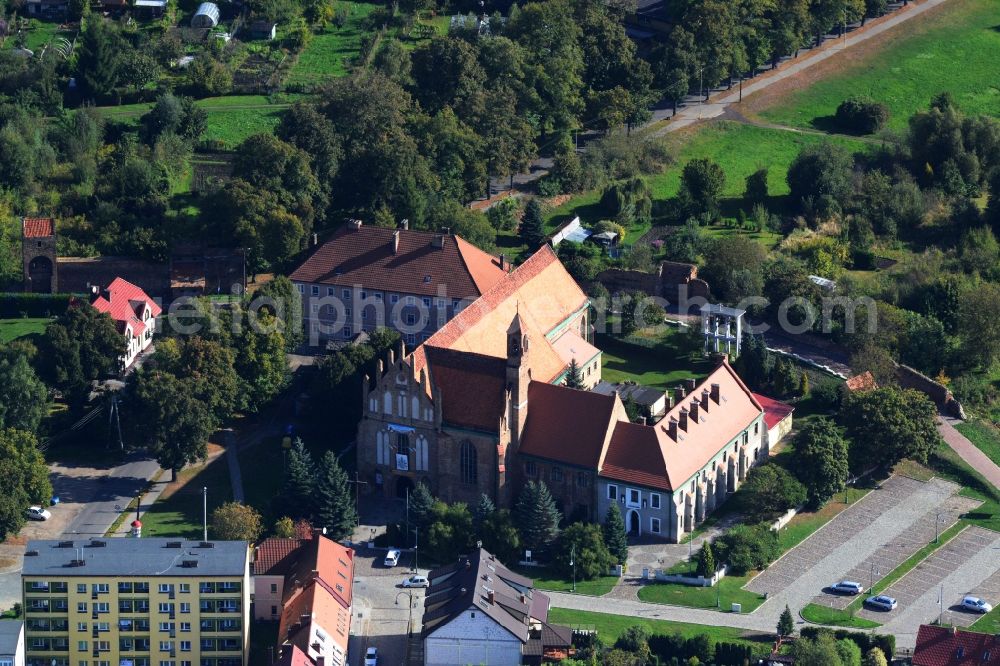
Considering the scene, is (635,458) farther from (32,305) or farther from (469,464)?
(32,305)

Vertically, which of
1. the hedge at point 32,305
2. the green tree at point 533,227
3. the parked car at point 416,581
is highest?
the green tree at point 533,227

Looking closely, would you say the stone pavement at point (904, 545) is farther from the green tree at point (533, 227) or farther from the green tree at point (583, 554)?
the green tree at point (533, 227)

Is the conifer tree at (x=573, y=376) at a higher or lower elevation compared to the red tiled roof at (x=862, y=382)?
higher

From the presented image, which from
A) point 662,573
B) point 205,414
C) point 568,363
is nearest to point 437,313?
point 568,363

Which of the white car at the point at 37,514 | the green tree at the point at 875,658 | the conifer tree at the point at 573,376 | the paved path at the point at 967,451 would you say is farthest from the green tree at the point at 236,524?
the paved path at the point at 967,451

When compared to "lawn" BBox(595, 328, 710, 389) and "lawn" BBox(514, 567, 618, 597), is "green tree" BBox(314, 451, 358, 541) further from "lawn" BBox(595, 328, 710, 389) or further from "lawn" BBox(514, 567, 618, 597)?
"lawn" BBox(595, 328, 710, 389)

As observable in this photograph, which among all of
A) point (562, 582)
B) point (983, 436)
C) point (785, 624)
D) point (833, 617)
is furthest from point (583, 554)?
point (983, 436)

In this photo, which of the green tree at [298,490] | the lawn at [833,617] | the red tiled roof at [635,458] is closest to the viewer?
the lawn at [833,617]

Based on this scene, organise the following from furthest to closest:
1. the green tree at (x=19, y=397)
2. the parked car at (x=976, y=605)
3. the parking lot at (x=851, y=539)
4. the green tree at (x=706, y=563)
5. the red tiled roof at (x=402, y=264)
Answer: the red tiled roof at (x=402, y=264), the green tree at (x=19, y=397), the parking lot at (x=851, y=539), the green tree at (x=706, y=563), the parked car at (x=976, y=605)
